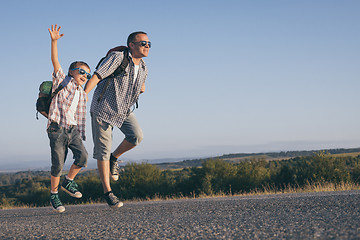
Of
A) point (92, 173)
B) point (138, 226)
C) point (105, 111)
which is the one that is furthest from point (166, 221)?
point (92, 173)

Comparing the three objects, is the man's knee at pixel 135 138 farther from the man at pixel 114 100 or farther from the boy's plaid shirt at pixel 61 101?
the boy's plaid shirt at pixel 61 101

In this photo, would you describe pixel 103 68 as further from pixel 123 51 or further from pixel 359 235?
pixel 359 235

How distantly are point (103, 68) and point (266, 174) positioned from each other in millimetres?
17030

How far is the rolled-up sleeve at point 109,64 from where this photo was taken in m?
4.97

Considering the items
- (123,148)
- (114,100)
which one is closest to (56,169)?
(123,148)

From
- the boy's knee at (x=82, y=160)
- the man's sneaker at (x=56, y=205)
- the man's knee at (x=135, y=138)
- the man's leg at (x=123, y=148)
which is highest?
the man's knee at (x=135, y=138)

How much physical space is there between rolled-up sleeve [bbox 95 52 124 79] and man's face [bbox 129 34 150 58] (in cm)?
22

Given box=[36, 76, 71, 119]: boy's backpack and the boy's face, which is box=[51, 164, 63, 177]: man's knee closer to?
box=[36, 76, 71, 119]: boy's backpack

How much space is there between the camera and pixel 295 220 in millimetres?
3178

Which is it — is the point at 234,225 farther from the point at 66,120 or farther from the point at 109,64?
the point at 66,120

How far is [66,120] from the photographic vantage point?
210 inches

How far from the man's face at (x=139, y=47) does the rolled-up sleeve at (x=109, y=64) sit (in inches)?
8.8

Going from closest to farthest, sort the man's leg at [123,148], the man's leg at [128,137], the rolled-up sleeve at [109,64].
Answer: the rolled-up sleeve at [109,64], the man's leg at [128,137], the man's leg at [123,148]

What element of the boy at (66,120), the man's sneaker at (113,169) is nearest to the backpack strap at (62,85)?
the boy at (66,120)
